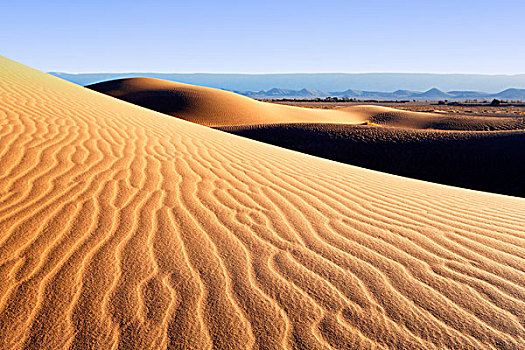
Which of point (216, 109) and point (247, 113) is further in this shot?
point (216, 109)

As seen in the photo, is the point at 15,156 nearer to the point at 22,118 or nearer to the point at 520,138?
the point at 22,118

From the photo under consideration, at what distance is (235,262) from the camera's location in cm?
256

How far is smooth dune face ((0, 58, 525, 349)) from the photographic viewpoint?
1.94 m

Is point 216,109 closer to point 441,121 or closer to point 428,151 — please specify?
point 441,121

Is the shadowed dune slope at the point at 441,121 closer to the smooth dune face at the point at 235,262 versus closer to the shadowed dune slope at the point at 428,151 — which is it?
the shadowed dune slope at the point at 428,151

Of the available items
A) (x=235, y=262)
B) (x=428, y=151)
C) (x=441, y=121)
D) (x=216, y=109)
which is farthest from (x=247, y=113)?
(x=235, y=262)

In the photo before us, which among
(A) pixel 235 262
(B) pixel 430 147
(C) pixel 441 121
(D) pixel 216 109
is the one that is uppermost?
(A) pixel 235 262

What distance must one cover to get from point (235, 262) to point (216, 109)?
26.3 metres

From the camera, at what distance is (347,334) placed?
1.94 m

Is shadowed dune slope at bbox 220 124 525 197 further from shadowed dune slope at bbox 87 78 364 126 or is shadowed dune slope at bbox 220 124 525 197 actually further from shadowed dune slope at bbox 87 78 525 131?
shadowed dune slope at bbox 87 78 364 126

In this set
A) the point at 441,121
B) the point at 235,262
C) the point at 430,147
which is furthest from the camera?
the point at 441,121

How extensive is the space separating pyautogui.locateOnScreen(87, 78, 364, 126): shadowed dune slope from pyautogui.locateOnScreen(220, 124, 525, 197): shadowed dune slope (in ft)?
34.9

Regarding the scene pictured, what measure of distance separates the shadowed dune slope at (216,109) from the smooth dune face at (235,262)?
2110cm

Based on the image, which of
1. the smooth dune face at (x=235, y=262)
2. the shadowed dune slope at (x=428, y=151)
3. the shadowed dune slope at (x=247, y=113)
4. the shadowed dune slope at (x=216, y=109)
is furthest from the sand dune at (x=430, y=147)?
the shadowed dune slope at (x=216, y=109)
